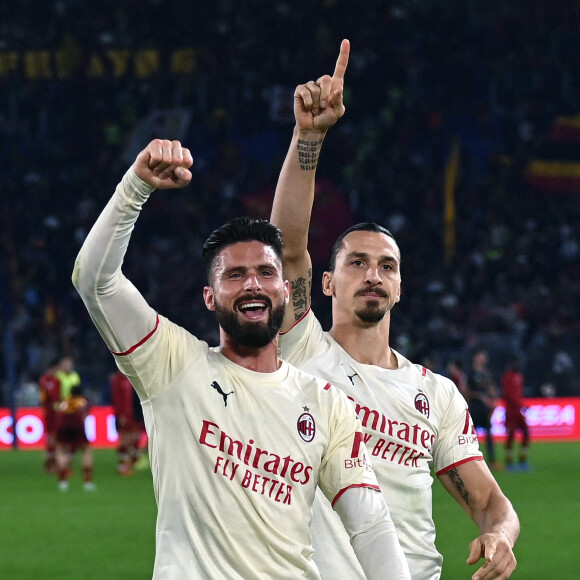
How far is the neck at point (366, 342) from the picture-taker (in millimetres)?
4895

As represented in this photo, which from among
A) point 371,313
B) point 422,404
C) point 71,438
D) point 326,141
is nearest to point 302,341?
point 371,313

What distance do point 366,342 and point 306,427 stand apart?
4.29 feet

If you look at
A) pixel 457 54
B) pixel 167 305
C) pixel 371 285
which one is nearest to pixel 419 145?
pixel 457 54

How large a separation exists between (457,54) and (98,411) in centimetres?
1558

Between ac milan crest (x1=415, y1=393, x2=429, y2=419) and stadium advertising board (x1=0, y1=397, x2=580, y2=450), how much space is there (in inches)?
705

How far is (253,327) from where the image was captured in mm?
3568

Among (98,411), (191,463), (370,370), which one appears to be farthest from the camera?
(98,411)

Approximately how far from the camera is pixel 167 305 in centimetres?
2712

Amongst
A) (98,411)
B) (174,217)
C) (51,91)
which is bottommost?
(98,411)

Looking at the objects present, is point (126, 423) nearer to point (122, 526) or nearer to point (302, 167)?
point (122, 526)

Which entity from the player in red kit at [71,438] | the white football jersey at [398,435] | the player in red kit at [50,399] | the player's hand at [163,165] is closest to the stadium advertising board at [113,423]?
the player in red kit at [50,399]

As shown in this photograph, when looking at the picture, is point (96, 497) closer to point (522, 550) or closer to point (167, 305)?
point (522, 550)

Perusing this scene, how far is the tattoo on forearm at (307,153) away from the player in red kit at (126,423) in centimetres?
1352

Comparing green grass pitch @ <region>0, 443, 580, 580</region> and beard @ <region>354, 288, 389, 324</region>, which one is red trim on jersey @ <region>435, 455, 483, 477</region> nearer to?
Answer: beard @ <region>354, 288, 389, 324</region>
